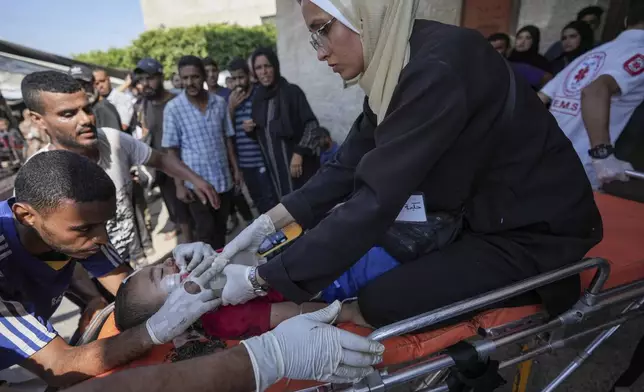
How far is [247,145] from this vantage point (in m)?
3.97

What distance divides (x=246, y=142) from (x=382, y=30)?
2961mm

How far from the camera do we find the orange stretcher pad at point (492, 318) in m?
1.38

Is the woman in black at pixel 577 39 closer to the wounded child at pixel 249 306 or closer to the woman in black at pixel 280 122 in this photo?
the woman in black at pixel 280 122

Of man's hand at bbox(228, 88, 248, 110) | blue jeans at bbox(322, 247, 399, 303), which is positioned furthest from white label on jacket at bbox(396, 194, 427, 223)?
man's hand at bbox(228, 88, 248, 110)

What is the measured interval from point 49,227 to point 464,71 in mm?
1529

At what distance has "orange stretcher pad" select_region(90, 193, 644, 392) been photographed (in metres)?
1.38

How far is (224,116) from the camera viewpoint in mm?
3795

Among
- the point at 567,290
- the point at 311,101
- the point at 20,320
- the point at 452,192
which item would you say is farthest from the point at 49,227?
Result: the point at 311,101

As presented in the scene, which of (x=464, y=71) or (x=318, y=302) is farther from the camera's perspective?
(x=318, y=302)

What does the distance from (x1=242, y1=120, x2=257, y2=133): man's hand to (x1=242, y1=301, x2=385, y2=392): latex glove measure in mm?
2931

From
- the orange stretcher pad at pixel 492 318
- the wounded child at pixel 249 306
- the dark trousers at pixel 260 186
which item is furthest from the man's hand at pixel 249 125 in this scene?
the orange stretcher pad at pixel 492 318

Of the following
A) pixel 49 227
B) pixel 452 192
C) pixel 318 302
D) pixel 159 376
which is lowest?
pixel 318 302

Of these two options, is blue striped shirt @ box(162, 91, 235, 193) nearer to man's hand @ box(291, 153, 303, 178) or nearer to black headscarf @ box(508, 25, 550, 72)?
man's hand @ box(291, 153, 303, 178)

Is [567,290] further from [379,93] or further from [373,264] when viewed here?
[379,93]
